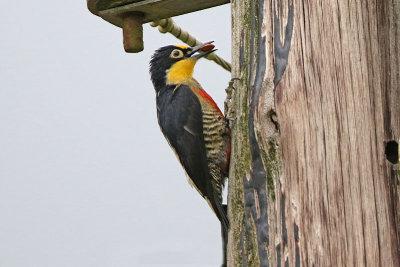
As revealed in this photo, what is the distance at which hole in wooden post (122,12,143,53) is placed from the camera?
3.34 metres

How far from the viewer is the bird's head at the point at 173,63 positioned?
396cm

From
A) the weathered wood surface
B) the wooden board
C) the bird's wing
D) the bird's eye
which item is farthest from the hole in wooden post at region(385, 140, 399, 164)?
the bird's eye

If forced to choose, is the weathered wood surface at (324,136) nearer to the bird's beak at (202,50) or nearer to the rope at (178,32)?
the rope at (178,32)

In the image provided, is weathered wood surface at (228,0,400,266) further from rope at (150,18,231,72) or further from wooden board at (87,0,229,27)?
rope at (150,18,231,72)

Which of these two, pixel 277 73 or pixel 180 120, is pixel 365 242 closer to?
pixel 277 73

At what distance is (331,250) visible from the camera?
2.12 metres

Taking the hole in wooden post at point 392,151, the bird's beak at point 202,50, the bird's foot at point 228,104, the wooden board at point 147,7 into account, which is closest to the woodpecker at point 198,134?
the bird's beak at point 202,50

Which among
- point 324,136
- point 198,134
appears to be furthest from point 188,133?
point 324,136

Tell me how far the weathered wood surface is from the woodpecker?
98 cm

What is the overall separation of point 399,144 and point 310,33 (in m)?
0.55

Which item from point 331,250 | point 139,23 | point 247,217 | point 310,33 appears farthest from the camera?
point 139,23

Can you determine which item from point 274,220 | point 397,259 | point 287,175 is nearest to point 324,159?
point 287,175

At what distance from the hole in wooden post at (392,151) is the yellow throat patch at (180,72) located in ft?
6.13

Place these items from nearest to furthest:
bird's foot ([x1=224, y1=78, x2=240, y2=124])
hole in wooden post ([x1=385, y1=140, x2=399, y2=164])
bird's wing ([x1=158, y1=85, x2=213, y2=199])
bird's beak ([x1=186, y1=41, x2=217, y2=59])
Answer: hole in wooden post ([x1=385, y1=140, x2=399, y2=164]) → bird's foot ([x1=224, y1=78, x2=240, y2=124]) → bird's wing ([x1=158, y1=85, x2=213, y2=199]) → bird's beak ([x1=186, y1=41, x2=217, y2=59])
